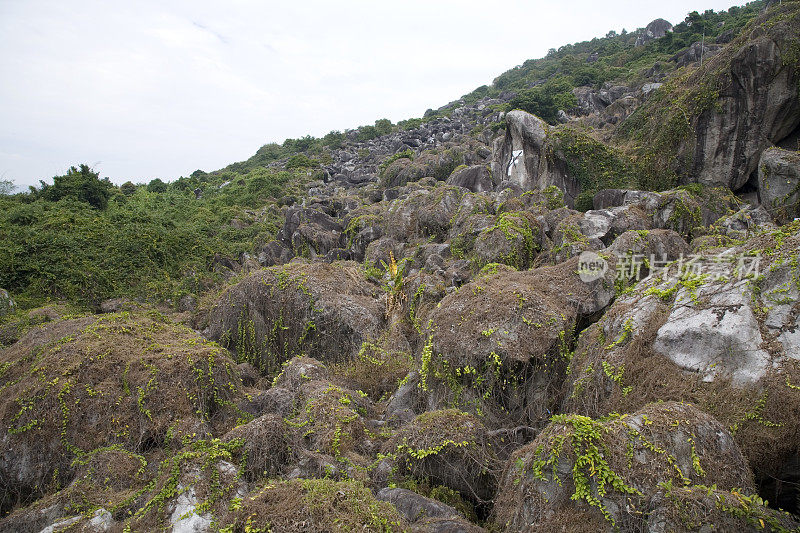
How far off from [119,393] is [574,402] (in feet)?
24.5

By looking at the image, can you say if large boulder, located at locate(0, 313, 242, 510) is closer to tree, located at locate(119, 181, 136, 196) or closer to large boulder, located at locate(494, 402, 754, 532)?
large boulder, located at locate(494, 402, 754, 532)

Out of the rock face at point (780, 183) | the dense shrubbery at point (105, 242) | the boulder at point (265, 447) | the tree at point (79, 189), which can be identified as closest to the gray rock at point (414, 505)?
the boulder at point (265, 447)

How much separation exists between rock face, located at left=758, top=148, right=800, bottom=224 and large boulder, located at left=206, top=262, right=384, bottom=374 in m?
11.1

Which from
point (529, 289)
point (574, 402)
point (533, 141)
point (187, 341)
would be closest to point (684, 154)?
point (533, 141)

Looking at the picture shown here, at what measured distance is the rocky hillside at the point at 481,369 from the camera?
15.4 feet

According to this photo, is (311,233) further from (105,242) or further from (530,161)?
(530,161)

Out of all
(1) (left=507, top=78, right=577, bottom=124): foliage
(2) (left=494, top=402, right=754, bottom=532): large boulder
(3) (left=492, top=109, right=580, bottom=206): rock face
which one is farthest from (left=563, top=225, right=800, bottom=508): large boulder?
(1) (left=507, top=78, right=577, bottom=124): foliage

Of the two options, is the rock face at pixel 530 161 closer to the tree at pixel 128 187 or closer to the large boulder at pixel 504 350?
the large boulder at pixel 504 350

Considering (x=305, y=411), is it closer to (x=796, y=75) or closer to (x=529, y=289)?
(x=529, y=289)

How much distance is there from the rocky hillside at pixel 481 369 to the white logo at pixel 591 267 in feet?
0.13

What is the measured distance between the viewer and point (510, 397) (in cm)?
761

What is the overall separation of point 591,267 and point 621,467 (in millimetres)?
5402

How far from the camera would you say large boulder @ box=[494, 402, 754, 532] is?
415 cm

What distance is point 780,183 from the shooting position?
12.9 metres
